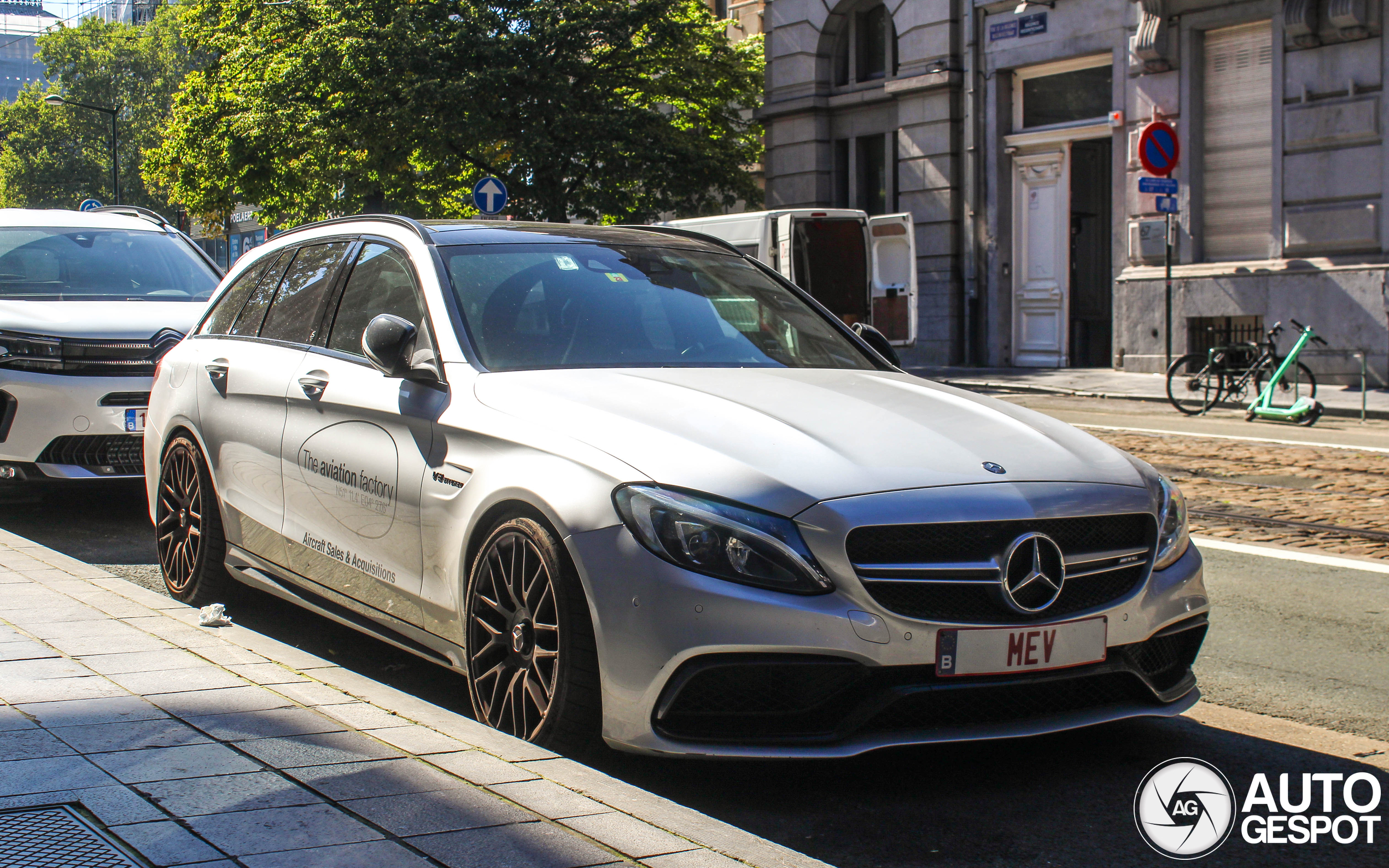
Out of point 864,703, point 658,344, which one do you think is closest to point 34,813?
point 864,703

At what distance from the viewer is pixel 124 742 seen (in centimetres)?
338

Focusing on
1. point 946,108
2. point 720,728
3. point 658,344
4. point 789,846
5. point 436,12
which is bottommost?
point 789,846

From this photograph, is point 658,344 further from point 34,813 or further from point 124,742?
point 34,813

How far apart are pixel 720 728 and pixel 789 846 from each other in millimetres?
326

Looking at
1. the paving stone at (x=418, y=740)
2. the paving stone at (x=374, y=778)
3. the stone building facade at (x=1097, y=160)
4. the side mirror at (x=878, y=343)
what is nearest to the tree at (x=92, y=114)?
the stone building facade at (x=1097, y=160)

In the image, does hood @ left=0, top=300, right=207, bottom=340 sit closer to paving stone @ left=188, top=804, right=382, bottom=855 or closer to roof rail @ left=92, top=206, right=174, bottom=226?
roof rail @ left=92, top=206, right=174, bottom=226

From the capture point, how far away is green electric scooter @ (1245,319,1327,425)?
585 inches

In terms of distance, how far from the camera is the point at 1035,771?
3.87 meters

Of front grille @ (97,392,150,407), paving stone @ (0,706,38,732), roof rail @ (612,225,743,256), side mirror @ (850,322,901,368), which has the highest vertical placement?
roof rail @ (612,225,743,256)

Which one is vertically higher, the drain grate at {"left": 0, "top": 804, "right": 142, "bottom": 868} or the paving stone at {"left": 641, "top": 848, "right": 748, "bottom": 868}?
the drain grate at {"left": 0, "top": 804, "right": 142, "bottom": 868}

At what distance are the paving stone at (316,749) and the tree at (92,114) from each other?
7867cm

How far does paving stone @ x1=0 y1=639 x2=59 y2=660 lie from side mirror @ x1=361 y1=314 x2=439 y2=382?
1.32 m

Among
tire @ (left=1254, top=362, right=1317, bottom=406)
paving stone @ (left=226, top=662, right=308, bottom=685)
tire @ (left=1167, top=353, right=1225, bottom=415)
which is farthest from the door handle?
tire @ (left=1167, top=353, right=1225, bottom=415)

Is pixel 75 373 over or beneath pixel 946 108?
beneath
